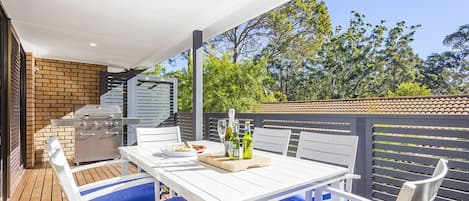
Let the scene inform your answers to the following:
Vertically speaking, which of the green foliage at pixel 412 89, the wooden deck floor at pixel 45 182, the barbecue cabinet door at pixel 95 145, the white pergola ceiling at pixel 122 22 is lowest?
the wooden deck floor at pixel 45 182

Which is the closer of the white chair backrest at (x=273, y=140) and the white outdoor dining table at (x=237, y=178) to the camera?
the white outdoor dining table at (x=237, y=178)

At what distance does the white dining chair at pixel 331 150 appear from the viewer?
179cm

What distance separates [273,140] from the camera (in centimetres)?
236

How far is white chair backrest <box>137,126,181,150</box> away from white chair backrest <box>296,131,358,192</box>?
4.19 feet

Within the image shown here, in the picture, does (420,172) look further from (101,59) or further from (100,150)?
(101,59)

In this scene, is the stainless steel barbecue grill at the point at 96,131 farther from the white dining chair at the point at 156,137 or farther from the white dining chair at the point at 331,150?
the white dining chair at the point at 331,150

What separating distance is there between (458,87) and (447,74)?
59cm

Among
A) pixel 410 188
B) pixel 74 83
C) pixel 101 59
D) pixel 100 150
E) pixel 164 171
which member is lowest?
pixel 100 150

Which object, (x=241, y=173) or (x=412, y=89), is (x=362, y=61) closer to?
(x=412, y=89)

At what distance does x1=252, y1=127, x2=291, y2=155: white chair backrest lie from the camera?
2256 mm

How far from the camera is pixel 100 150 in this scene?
4.91 m

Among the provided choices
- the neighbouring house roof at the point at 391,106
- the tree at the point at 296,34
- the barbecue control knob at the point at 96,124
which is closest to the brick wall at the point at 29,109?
the barbecue control knob at the point at 96,124

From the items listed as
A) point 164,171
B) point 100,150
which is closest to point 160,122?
point 100,150

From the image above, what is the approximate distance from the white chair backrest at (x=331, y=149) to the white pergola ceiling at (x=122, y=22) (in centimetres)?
133
